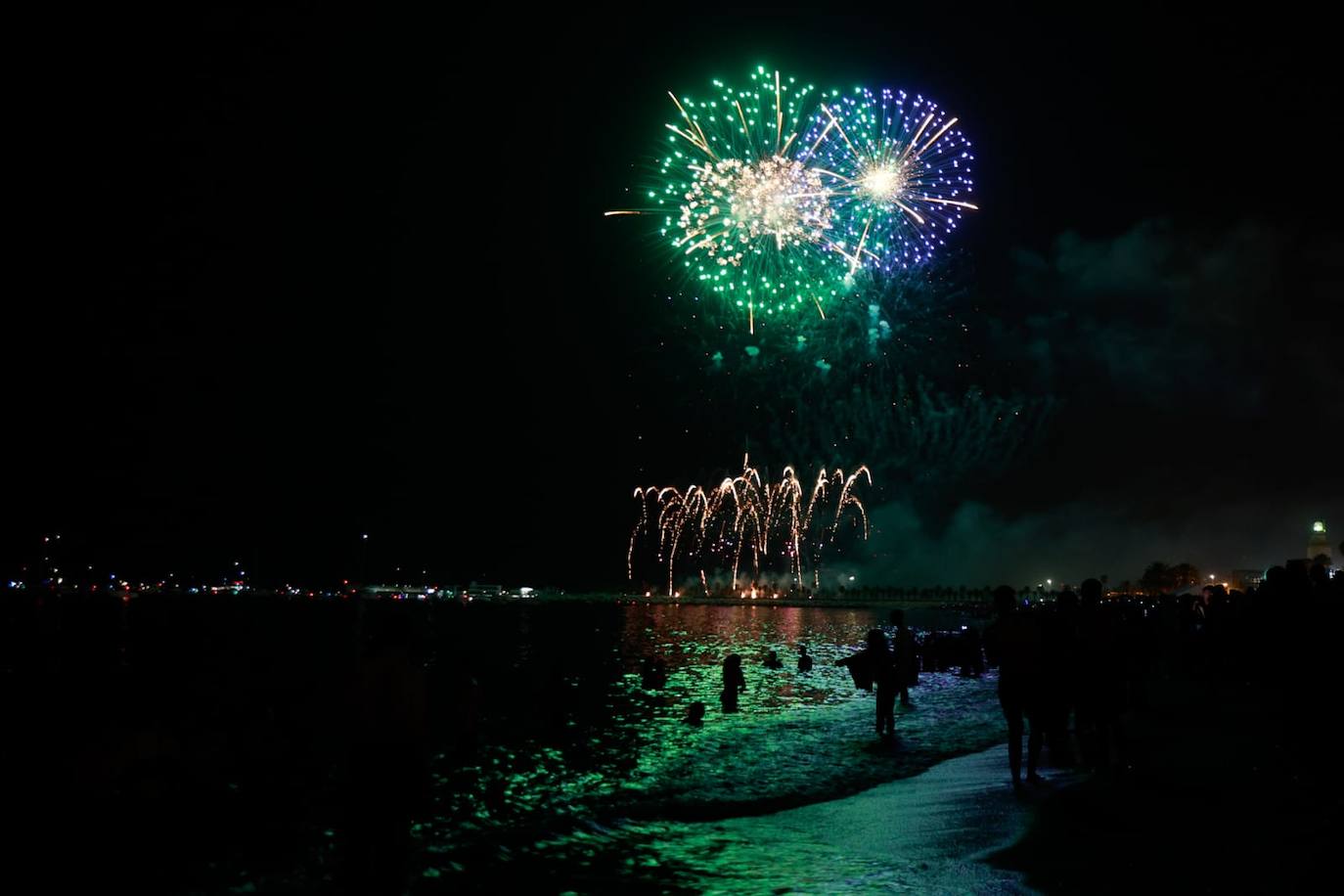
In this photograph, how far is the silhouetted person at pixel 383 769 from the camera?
692 cm

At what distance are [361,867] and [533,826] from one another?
5.30 m

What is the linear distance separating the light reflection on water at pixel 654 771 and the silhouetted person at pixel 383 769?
2.36m

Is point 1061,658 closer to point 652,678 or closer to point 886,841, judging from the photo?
point 886,841

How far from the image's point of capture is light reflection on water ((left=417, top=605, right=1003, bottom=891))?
33.5ft

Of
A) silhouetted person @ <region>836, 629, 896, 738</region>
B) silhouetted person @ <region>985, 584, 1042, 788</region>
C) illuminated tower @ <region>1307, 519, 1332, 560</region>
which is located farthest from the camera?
illuminated tower @ <region>1307, 519, 1332, 560</region>

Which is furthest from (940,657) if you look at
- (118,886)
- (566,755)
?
(118,886)

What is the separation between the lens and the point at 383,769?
692cm

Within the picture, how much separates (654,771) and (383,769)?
32.8 ft

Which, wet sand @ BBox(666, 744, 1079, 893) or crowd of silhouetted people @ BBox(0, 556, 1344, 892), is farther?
wet sand @ BBox(666, 744, 1079, 893)

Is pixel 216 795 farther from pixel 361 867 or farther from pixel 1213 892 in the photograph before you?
pixel 1213 892

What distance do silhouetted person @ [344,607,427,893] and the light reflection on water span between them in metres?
A: 2.36

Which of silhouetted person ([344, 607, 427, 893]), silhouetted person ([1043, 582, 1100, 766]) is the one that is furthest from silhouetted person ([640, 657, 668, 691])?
silhouetted person ([344, 607, 427, 893])

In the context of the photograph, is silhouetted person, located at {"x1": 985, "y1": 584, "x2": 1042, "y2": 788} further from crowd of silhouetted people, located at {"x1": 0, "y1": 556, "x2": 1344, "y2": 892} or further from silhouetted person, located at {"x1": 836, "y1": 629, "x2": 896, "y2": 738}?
silhouetted person, located at {"x1": 836, "y1": 629, "x2": 896, "y2": 738}

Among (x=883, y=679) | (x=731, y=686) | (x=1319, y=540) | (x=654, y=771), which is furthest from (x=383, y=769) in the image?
(x=1319, y=540)
